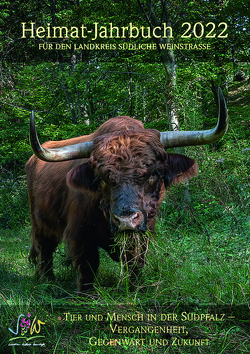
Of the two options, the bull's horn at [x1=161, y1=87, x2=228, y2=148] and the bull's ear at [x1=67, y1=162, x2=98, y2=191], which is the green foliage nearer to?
the bull's ear at [x1=67, y1=162, x2=98, y2=191]

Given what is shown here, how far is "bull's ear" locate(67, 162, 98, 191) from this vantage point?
3.63 metres

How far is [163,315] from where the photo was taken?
270cm

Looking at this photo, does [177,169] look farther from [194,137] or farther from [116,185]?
[116,185]

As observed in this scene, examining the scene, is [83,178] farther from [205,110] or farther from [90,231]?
[205,110]

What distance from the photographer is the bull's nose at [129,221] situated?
2684 millimetres

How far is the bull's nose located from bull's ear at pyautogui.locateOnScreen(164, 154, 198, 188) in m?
1.06

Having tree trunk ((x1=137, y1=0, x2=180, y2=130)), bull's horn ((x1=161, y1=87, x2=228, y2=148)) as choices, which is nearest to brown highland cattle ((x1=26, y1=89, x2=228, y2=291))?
bull's horn ((x1=161, y1=87, x2=228, y2=148))

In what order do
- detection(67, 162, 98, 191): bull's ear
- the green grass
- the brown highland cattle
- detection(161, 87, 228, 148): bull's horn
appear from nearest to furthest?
the green grass < the brown highland cattle < detection(161, 87, 228, 148): bull's horn < detection(67, 162, 98, 191): bull's ear

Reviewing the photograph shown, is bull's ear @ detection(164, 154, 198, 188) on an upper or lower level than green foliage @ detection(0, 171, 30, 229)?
upper

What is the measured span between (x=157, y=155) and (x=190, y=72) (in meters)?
4.46

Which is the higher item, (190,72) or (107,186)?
(190,72)

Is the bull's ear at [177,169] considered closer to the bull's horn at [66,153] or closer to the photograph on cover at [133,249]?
the photograph on cover at [133,249]

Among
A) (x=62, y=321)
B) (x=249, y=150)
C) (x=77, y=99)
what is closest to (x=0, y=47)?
(x=77, y=99)

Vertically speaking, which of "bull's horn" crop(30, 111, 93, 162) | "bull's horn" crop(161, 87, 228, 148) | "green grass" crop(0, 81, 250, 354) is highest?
"bull's horn" crop(161, 87, 228, 148)
